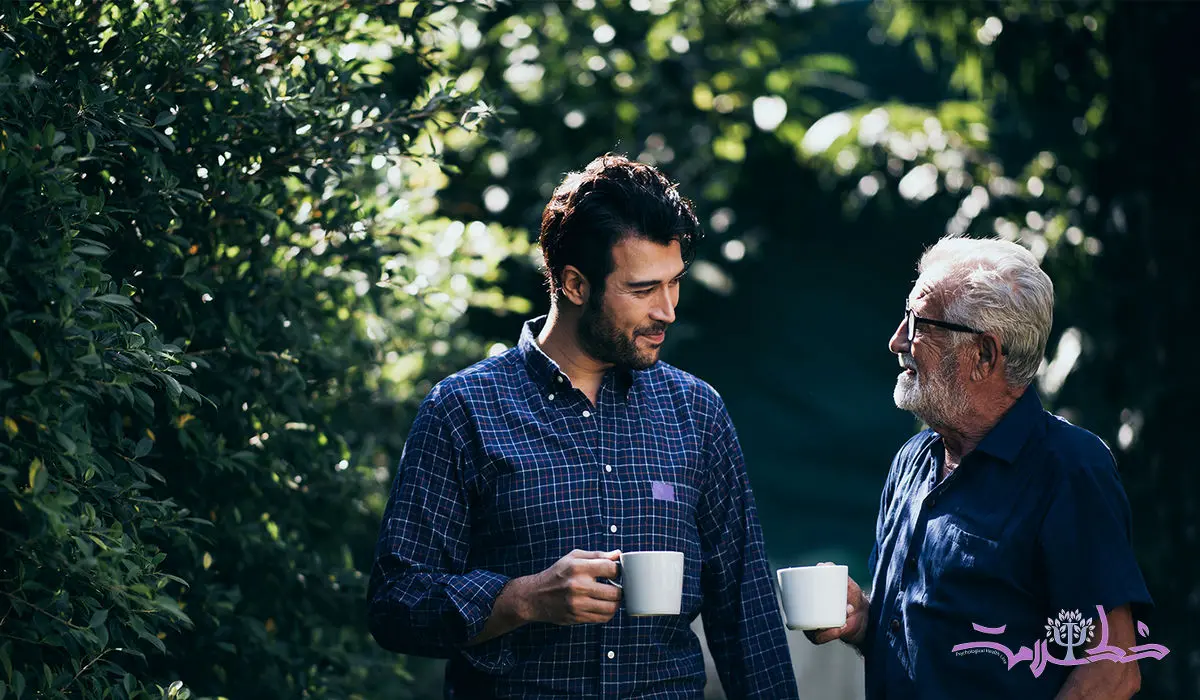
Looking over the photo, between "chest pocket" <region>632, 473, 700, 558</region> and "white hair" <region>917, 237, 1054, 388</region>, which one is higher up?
"white hair" <region>917, 237, 1054, 388</region>

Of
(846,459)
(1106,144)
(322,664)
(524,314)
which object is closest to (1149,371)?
(1106,144)

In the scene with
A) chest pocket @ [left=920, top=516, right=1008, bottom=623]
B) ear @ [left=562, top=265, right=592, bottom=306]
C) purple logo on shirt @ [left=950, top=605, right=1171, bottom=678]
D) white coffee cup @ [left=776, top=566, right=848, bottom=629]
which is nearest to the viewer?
purple logo on shirt @ [left=950, top=605, right=1171, bottom=678]

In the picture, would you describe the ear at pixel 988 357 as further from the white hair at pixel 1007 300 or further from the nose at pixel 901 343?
the nose at pixel 901 343

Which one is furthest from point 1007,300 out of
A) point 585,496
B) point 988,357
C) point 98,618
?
point 98,618

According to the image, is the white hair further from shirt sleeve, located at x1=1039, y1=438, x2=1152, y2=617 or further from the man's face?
the man's face

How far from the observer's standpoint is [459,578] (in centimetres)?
283

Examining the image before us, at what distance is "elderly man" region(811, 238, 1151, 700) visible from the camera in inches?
102

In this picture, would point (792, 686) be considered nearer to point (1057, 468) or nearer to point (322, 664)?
point (1057, 468)

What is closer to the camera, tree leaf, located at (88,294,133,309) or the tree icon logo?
tree leaf, located at (88,294,133,309)

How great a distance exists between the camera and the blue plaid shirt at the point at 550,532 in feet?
9.50

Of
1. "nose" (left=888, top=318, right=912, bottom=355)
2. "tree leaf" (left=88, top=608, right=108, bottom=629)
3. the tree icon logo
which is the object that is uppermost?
"nose" (left=888, top=318, right=912, bottom=355)

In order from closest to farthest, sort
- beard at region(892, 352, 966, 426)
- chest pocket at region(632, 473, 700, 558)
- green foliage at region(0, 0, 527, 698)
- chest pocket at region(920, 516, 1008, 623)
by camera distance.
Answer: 1. green foliage at region(0, 0, 527, 698)
2. chest pocket at region(920, 516, 1008, 623)
3. beard at region(892, 352, 966, 426)
4. chest pocket at region(632, 473, 700, 558)

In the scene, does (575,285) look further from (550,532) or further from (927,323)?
(927,323)

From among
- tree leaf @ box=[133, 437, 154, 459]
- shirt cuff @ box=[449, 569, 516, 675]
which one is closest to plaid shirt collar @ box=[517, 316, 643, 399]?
shirt cuff @ box=[449, 569, 516, 675]
